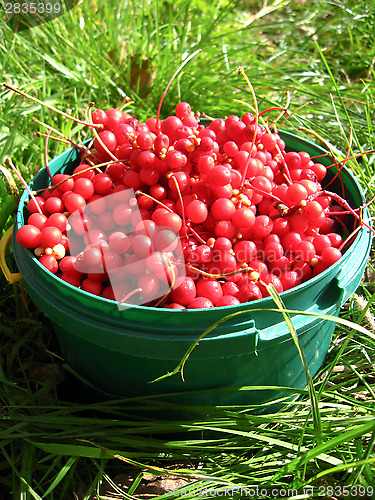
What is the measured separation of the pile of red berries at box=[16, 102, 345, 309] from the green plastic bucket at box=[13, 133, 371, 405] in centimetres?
5

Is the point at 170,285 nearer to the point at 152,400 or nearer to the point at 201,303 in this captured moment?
the point at 201,303

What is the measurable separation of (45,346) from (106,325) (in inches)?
19.0

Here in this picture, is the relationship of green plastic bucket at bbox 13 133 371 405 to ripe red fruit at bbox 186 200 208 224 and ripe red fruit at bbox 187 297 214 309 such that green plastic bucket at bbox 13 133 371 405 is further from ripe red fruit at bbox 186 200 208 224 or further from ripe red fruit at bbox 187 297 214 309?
ripe red fruit at bbox 186 200 208 224

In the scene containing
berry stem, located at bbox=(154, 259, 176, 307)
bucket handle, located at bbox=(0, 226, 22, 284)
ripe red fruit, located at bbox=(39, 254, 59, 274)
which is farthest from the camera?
bucket handle, located at bbox=(0, 226, 22, 284)

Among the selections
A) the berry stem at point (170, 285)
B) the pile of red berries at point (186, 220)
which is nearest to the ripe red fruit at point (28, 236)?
the pile of red berries at point (186, 220)

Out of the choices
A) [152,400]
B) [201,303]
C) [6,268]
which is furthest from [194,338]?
[6,268]

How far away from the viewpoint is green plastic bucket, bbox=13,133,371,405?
0.89 meters

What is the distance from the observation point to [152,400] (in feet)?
3.42

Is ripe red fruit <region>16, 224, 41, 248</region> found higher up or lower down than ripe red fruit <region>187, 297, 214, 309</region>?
higher up

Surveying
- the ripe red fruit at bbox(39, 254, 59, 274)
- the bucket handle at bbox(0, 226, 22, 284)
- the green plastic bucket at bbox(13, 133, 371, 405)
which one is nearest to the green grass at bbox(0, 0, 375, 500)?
the green plastic bucket at bbox(13, 133, 371, 405)

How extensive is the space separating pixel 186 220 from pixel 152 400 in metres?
0.41

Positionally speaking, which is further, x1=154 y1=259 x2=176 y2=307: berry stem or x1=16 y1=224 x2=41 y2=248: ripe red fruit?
x1=16 y1=224 x2=41 y2=248: ripe red fruit

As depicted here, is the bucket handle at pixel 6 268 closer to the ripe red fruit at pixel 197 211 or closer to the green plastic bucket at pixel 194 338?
the green plastic bucket at pixel 194 338

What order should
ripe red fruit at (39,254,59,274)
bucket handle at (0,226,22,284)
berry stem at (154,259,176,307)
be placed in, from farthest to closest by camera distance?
bucket handle at (0,226,22,284)
ripe red fruit at (39,254,59,274)
berry stem at (154,259,176,307)
